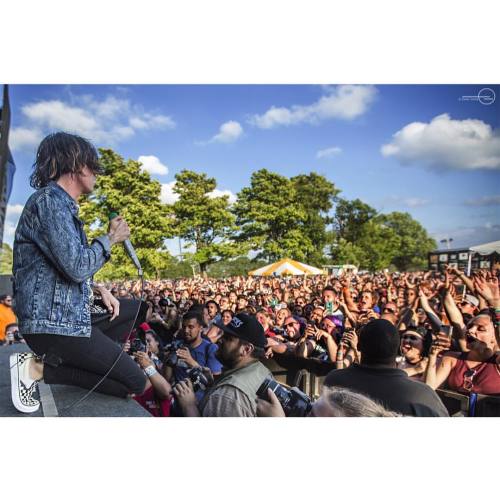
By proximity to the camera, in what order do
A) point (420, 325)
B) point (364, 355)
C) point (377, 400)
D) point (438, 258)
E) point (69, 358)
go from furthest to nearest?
point (420, 325) → point (438, 258) → point (364, 355) → point (377, 400) → point (69, 358)

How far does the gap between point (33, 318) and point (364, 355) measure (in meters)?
1.31

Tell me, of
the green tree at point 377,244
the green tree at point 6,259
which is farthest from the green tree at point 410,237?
the green tree at point 6,259

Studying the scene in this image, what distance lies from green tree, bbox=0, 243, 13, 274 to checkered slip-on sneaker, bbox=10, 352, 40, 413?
1.01m

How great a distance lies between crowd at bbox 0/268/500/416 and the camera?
5.89 feet

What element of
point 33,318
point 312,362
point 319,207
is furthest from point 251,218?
point 33,318

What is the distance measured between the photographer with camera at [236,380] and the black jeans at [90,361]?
32cm

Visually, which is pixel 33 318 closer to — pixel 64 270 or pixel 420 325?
pixel 64 270

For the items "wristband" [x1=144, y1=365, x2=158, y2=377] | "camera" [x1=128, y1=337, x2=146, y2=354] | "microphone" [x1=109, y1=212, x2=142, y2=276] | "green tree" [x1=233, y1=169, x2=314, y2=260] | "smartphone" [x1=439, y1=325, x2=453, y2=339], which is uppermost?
"green tree" [x1=233, y1=169, x2=314, y2=260]

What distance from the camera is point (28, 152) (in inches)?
90.1

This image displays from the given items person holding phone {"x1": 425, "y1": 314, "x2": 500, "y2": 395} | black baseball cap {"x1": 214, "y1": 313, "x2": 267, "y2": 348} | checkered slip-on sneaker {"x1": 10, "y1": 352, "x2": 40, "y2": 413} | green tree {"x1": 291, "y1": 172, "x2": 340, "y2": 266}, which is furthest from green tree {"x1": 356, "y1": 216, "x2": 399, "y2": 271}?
checkered slip-on sneaker {"x1": 10, "y1": 352, "x2": 40, "y2": 413}

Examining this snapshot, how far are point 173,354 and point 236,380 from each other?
0.75 m

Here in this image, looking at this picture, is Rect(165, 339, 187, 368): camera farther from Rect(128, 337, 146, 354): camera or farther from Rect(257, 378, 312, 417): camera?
Rect(257, 378, 312, 417): camera

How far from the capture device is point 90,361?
1567 millimetres

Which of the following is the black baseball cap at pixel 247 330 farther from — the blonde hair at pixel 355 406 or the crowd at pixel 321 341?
the blonde hair at pixel 355 406
